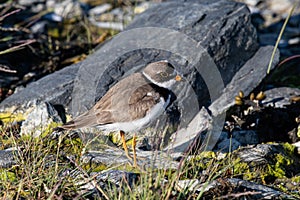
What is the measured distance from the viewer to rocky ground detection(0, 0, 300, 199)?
445cm

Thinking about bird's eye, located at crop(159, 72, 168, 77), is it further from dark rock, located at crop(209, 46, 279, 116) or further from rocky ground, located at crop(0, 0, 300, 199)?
dark rock, located at crop(209, 46, 279, 116)

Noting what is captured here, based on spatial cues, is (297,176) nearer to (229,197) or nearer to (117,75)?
(229,197)

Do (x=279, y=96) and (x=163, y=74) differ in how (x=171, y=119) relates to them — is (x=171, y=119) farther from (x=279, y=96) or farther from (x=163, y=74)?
(x=279, y=96)

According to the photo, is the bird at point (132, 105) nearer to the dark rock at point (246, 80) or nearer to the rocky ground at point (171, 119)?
the rocky ground at point (171, 119)

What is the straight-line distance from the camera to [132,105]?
530 cm

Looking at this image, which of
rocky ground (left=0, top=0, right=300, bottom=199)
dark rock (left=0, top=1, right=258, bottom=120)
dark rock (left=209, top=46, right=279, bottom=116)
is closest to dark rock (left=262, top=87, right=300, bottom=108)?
rocky ground (left=0, top=0, right=300, bottom=199)

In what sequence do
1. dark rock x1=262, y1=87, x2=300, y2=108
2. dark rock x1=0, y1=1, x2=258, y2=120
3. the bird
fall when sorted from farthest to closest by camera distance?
dark rock x1=262, y1=87, x2=300, y2=108 → dark rock x1=0, y1=1, x2=258, y2=120 → the bird

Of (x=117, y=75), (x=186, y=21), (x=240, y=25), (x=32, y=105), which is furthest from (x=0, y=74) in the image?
(x=240, y=25)

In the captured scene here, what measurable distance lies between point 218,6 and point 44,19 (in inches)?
146

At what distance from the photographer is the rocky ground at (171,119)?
4.45 m

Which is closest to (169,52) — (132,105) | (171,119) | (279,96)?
(171,119)

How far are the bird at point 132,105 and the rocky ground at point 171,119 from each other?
0.27 metres

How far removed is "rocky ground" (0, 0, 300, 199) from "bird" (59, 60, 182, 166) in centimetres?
27

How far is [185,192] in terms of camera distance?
14.0 ft
